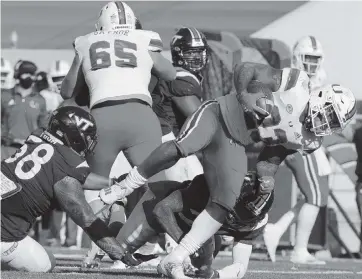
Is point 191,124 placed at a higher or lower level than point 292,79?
lower

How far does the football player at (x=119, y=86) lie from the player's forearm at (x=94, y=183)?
375mm

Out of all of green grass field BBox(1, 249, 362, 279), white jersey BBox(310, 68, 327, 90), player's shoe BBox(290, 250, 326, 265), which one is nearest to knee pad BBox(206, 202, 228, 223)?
green grass field BBox(1, 249, 362, 279)

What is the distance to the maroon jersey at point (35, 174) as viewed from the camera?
6309 millimetres

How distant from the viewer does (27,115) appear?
1100 centimetres

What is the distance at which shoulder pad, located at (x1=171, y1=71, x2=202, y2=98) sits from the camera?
314 inches

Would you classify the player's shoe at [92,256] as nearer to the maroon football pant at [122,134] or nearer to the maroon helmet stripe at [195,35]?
the maroon football pant at [122,134]

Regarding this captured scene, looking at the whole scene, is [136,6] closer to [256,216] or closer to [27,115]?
[27,115]

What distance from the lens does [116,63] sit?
7102 mm

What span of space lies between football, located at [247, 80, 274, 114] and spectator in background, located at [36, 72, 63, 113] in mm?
5466

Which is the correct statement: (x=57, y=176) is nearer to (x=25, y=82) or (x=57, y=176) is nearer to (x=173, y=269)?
(x=173, y=269)

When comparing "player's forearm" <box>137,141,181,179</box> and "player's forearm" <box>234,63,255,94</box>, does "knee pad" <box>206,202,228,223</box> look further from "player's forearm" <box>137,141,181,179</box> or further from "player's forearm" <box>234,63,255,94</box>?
"player's forearm" <box>234,63,255,94</box>

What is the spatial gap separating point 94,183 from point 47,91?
5452mm

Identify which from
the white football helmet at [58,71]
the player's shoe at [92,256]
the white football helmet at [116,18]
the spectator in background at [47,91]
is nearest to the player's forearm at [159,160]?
the player's shoe at [92,256]

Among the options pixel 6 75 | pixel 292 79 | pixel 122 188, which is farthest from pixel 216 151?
pixel 6 75
